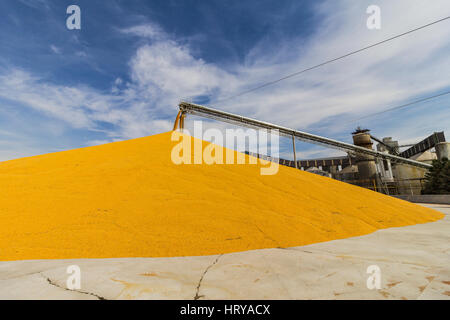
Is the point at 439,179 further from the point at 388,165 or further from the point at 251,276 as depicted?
the point at 251,276

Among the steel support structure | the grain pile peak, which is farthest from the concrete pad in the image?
the steel support structure

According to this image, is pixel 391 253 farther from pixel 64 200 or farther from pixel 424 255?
pixel 64 200

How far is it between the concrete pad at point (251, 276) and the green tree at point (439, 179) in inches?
853

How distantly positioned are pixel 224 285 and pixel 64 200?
4503 millimetres

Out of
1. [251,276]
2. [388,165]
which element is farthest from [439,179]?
[251,276]

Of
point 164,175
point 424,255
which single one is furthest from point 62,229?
point 424,255

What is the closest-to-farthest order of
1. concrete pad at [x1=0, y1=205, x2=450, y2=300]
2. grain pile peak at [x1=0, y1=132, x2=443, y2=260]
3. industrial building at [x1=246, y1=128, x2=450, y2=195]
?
concrete pad at [x1=0, y1=205, x2=450, y2=300]
grain pile peak at [x1=0, y1=132, x2=443, y2=260]
industrial building at [x1=246, y1=128, x2=450, y2=195]

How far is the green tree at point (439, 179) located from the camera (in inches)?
685

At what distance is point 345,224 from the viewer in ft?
15.1

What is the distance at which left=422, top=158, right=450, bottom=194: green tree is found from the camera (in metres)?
17.4

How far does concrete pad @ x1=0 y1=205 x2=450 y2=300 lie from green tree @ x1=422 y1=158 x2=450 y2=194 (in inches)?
853

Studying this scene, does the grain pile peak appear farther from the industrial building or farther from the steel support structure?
the industrial building

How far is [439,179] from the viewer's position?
58.7 ft

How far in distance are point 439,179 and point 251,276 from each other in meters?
24.9
